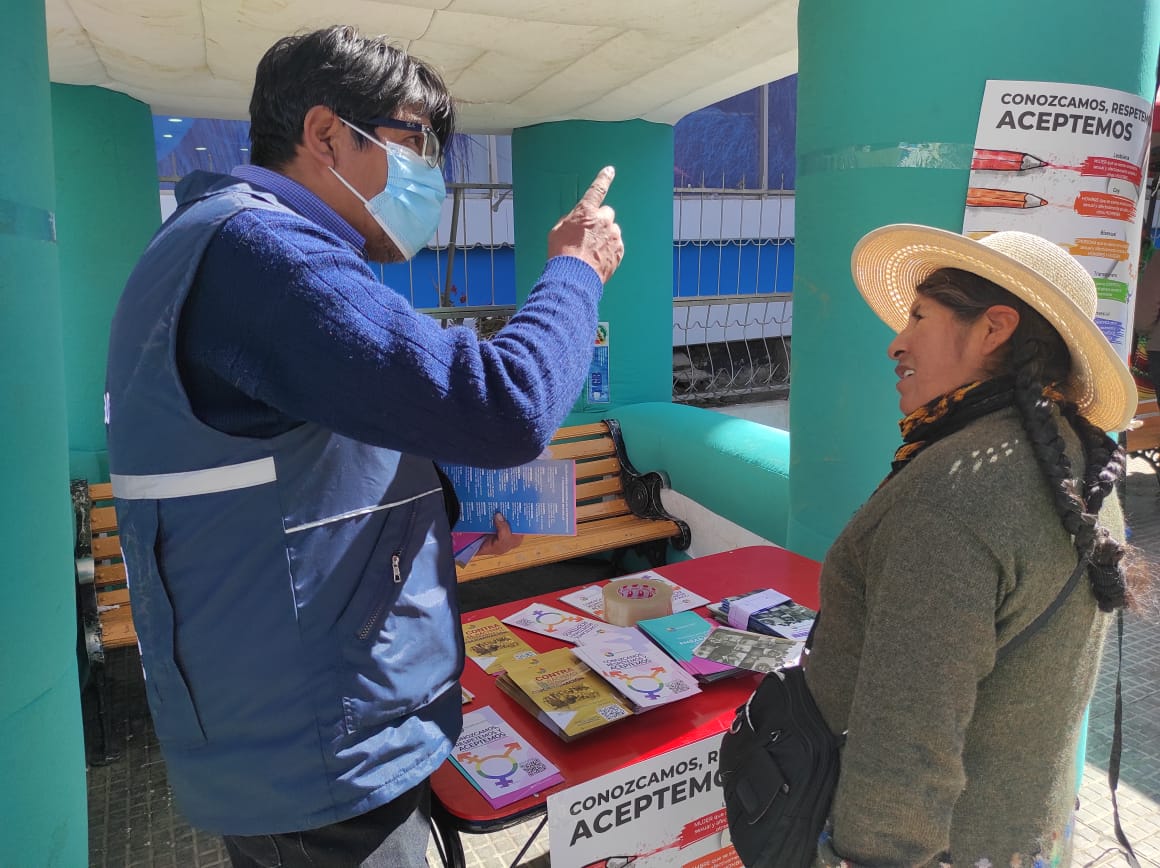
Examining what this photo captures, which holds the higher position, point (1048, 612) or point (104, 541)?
point (1048, 612)

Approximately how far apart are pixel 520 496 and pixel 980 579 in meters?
0.84

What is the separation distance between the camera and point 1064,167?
2064mm

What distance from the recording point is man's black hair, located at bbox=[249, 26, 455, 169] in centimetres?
113

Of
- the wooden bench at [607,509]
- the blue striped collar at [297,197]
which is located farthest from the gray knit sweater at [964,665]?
the wooden bench at [607,509]

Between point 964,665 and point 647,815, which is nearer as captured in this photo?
point 964,665

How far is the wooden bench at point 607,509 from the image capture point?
406 centimetres

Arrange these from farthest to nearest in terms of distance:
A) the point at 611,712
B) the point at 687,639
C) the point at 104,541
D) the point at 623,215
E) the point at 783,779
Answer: the point at 623,215 < the point at 104,541 < the point at 687,639 < the point at 611,712 < the point at 783,779

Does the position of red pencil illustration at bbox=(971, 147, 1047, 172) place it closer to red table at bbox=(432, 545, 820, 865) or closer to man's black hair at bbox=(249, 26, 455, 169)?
red table at bbox=(432, 545, 820, 865)

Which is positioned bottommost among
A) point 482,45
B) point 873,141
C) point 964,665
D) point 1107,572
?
point 964,665

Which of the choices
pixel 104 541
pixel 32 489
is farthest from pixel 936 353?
pixel 104 541

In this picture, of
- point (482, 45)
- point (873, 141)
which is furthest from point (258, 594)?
point (482, 45)

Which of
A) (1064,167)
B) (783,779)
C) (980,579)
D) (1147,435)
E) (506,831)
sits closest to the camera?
(980,579)

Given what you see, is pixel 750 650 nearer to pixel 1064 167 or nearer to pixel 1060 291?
pixel 1060 291


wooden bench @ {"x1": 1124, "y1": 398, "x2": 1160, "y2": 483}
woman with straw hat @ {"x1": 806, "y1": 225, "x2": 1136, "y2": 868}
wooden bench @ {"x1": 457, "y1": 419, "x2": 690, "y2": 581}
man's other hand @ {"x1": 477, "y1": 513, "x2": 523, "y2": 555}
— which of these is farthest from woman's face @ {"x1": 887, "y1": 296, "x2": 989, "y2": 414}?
wooden bench @ {"x1": 1124, "y1": 398, "x2": 1160, "y2": 483}
